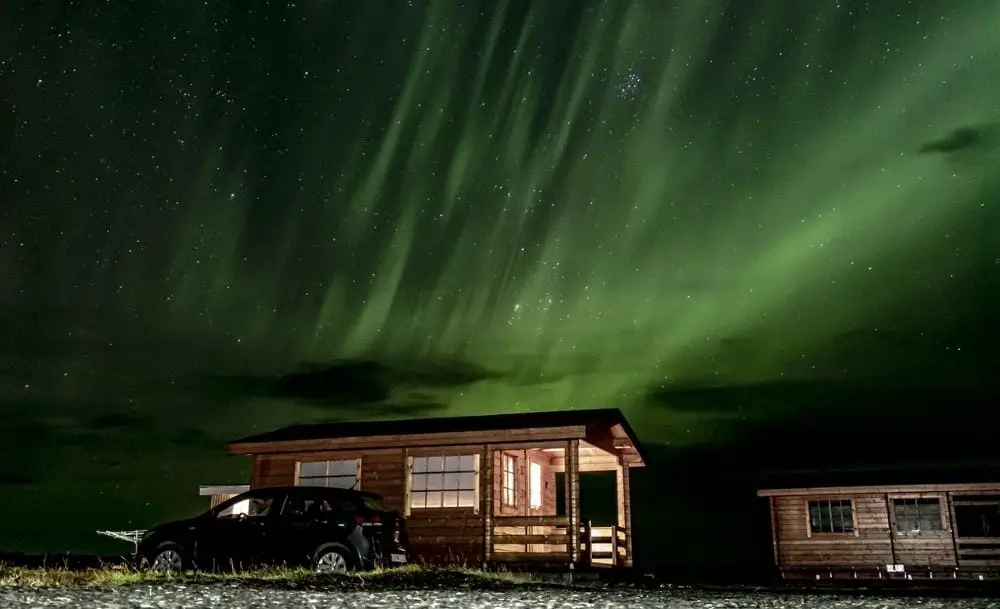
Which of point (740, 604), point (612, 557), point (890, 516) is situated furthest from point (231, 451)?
point (890, 516)

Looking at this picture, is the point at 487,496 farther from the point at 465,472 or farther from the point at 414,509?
the point at 414,509

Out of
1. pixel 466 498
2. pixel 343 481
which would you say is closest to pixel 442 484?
pixel 466 498

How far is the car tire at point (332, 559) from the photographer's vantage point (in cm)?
1562

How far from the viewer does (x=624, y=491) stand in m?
24.1

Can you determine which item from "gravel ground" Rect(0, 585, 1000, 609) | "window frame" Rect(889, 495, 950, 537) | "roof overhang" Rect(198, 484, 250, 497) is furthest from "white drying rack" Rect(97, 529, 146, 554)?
"window frame" Rect(889, 495, 950, 537)

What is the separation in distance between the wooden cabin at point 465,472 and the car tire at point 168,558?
543 cm

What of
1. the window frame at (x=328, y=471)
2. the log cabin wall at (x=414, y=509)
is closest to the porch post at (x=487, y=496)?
the log cabin wall at (x=414, y=509)

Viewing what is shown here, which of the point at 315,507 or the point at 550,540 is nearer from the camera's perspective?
the point at 315,507

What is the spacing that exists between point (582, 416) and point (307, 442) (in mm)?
6809

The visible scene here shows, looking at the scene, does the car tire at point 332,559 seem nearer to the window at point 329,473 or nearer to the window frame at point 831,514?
the window at point 329,473

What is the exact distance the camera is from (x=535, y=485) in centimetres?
2494

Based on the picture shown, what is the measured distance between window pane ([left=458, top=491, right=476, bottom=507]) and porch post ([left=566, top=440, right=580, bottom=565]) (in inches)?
101

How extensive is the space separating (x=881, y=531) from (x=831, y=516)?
5.19ft

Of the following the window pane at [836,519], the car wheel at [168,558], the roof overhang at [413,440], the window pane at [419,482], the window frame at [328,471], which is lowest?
the car wheel at [168,558]
